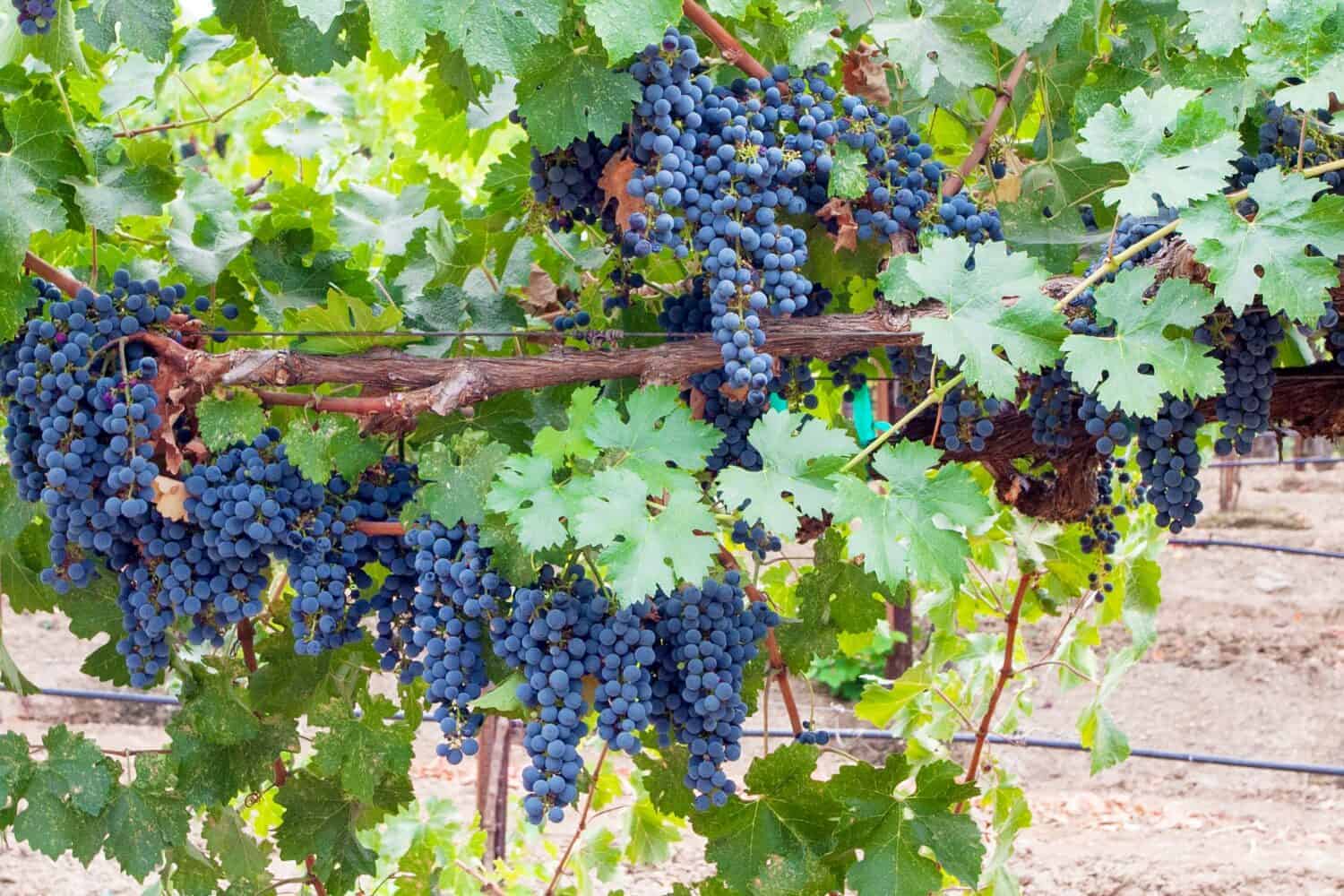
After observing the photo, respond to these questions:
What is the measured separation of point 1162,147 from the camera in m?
1.95

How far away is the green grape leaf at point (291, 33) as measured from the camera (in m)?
2.44

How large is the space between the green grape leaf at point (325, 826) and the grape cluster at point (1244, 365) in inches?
70.3

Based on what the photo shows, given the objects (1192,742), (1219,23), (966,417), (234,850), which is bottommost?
(1192,742)

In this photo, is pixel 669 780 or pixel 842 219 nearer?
pixel 842 219

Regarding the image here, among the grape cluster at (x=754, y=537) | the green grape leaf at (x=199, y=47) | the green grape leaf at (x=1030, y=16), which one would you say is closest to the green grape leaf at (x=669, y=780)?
the grape cluster at (x=754, y=537)

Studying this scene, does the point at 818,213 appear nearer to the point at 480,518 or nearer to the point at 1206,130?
the point at 1206,130

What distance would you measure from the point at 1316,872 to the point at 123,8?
19.0 ft

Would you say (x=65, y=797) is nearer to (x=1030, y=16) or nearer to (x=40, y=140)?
(x=40, y=140)

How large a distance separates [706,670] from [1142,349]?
0.82m

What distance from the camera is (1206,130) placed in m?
1.93

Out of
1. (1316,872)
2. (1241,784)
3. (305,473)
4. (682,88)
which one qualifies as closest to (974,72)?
(682,88)

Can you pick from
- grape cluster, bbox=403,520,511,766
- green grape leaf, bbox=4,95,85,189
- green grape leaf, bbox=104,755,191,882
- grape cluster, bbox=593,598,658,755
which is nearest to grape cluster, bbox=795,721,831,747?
grape cluster, bbox=593,598,658,755

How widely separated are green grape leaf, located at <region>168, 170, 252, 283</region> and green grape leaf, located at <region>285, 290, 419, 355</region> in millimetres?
245

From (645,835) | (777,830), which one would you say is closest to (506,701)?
(777,830)
